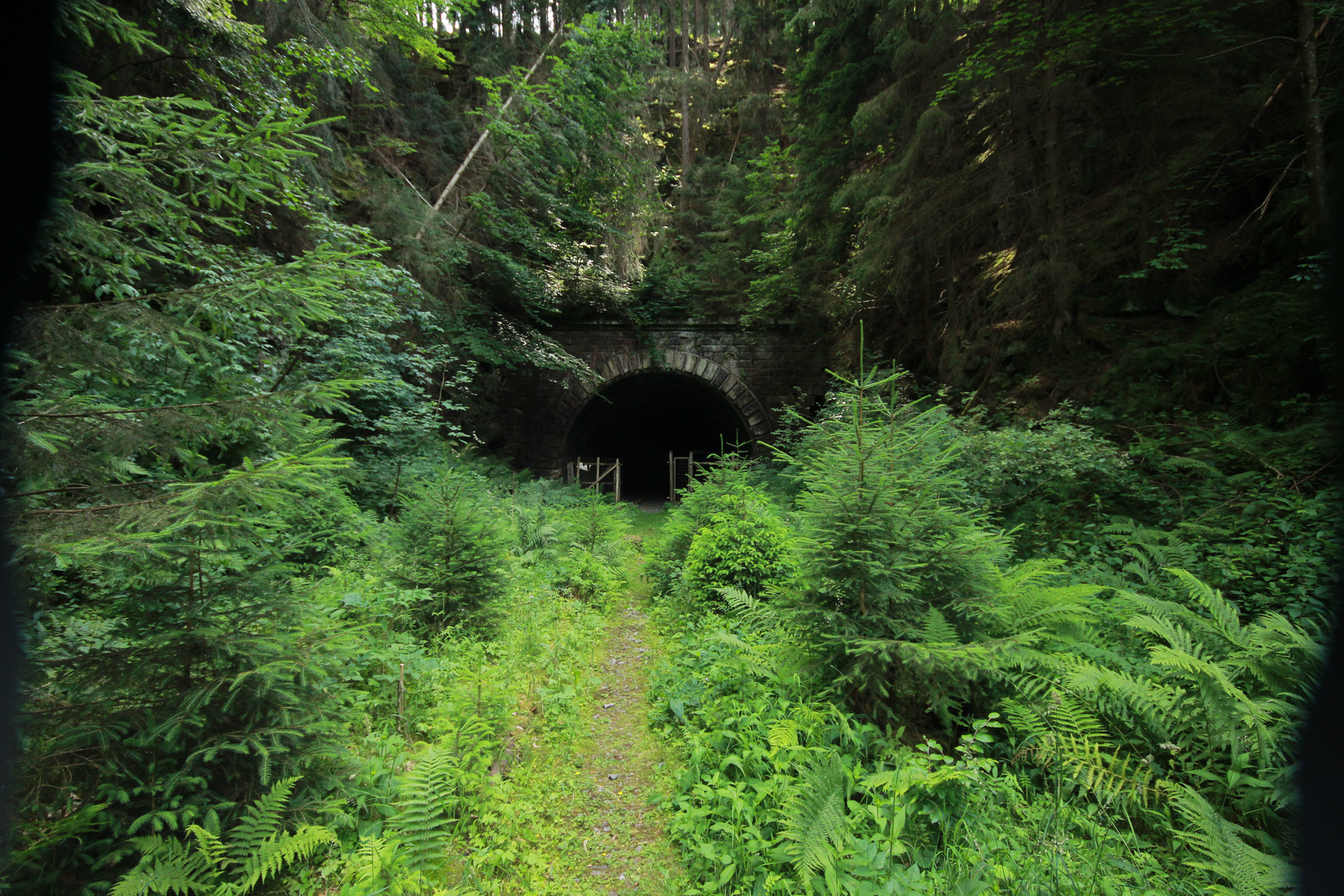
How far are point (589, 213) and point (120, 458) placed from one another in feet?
39.7

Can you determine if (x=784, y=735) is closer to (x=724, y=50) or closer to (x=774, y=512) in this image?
(x=774, y=512)

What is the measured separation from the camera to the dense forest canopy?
1.85m

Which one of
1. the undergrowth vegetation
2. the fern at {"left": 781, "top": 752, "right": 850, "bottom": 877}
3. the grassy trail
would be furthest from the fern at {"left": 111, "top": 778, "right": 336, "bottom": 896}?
the fern at {"left": 781, "top": 752, "right": 850, "bottom": 877}

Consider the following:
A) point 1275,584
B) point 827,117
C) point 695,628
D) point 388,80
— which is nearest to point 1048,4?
point 827,117

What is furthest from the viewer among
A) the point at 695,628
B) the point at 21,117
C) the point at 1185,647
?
the point at 695,628

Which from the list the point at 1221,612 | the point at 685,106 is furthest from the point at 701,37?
the point at 1221,612

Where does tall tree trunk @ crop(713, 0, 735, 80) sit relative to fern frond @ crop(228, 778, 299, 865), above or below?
above

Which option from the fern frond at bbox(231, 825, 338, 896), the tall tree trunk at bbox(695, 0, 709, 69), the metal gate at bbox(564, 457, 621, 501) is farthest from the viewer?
the tall tree trunk at bbox(695, 0, 709, 69)

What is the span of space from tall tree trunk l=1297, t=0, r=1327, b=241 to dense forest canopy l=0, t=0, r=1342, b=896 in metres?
0.07

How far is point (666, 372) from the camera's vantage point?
563 inches

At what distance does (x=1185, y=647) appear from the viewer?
2543mm

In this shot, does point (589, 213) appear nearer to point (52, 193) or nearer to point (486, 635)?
point (486, 635)

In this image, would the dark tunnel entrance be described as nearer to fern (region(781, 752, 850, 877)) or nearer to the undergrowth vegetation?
the undergrowth vegetation

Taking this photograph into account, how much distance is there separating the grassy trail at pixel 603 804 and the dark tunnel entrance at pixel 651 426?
8176mm
